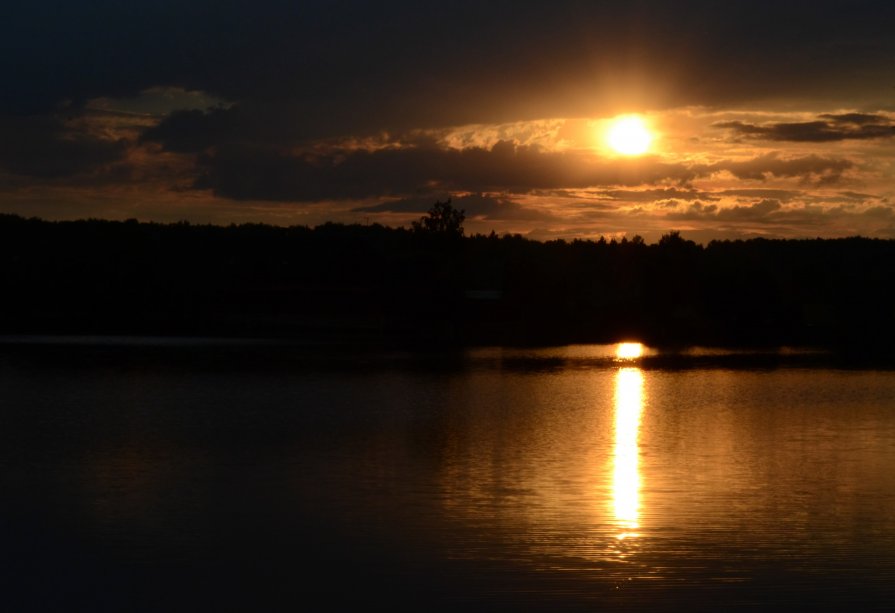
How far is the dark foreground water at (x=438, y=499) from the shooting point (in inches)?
537

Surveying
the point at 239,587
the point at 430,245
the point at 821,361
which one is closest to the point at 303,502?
the point at 239,587

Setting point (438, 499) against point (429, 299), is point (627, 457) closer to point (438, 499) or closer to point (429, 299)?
point (438, 499)

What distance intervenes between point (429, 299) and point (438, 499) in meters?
57.6

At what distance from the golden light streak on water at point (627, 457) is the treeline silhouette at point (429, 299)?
32.4 m

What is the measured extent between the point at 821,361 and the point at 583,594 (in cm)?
4674

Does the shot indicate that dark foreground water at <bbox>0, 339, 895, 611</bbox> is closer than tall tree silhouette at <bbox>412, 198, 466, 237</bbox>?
Yes

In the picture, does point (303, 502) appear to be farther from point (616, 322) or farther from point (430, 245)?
point (430, 245)

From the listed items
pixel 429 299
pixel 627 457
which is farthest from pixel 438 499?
pixel 429 299

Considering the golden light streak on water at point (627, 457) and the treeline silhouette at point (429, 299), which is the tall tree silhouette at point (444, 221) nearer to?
the treeline silhouette at point (429, 299)

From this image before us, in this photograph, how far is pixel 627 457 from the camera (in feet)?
77.6

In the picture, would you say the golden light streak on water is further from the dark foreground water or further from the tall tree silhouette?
the tall tree silhouette

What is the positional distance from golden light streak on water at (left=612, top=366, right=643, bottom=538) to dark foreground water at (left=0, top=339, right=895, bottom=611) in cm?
9

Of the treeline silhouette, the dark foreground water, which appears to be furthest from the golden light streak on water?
the treeline silhouette

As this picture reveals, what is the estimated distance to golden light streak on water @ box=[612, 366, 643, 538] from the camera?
1748 centimetres
